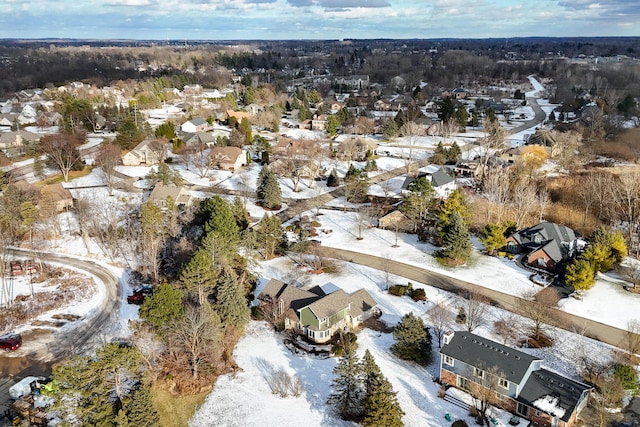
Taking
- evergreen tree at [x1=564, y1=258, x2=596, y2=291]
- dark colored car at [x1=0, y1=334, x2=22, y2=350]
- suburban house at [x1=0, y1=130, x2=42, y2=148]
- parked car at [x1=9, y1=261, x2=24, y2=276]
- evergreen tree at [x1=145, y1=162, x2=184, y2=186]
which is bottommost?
dark colored car at [x1=0, y1=334, x2=22, y2=350]

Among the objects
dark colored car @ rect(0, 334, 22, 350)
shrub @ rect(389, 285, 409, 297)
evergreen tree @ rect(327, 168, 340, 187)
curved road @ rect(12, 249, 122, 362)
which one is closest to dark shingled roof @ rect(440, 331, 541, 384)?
shrub @ rect(389, 285, 409, 297)

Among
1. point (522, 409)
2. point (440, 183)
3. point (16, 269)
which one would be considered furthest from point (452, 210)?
point (16, 269)

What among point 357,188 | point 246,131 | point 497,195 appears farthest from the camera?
point 246,131

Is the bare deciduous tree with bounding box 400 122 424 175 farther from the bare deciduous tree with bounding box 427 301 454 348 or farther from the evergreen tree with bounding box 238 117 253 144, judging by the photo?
the bare deciduous tree with bounding box 427 301 454 348

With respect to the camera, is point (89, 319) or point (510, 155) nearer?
point (89, 319)

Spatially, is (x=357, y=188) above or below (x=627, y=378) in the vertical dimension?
above

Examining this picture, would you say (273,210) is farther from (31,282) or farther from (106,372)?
(106,372)

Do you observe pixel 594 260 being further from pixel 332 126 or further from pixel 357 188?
pixel 332 126
